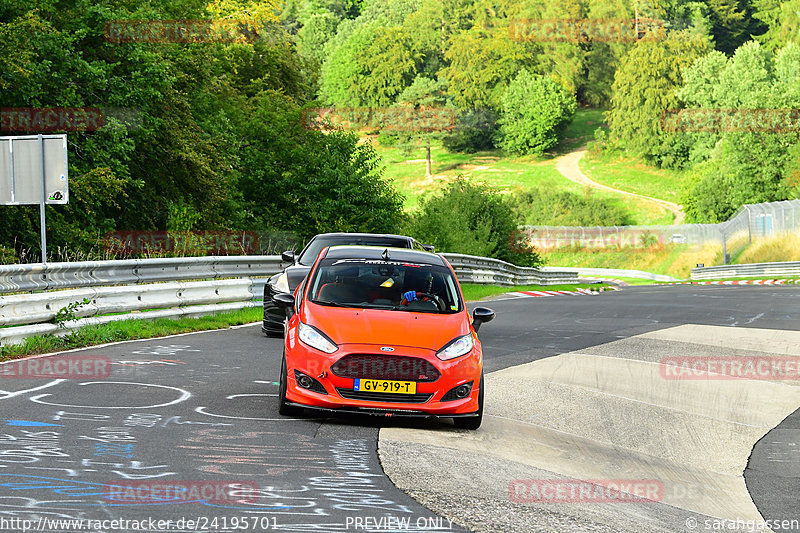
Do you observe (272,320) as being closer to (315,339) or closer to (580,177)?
(315,339)

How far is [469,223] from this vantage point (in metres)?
47.3

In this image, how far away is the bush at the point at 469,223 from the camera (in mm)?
46062

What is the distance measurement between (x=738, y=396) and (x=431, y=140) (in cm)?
13261

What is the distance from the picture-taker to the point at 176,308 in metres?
17.4

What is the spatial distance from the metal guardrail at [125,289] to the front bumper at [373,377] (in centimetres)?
540

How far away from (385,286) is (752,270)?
165 feet

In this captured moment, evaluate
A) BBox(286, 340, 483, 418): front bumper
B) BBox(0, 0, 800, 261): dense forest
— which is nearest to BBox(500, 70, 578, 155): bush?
BBox(0, 0, 800, 261): dense forest

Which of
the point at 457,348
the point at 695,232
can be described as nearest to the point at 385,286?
the point at 457,348

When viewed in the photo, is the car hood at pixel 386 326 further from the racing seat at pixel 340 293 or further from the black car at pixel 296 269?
the black car at pixel 296 269

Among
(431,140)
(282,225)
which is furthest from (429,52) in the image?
(282,225)

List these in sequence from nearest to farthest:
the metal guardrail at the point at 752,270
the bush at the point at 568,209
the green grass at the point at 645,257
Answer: the metal guardrail at the point at 752,270, the green grass at the point at 645,257, the bush at the point at 568,209

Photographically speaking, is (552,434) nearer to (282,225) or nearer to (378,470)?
(378,470)

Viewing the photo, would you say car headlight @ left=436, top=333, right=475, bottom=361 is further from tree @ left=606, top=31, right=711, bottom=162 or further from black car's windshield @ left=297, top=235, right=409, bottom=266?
tree @ left=606, top=31, right=711, bottom=162

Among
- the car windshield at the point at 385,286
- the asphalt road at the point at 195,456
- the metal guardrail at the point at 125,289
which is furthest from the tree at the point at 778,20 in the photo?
the asphalt road at the point at 195,456
